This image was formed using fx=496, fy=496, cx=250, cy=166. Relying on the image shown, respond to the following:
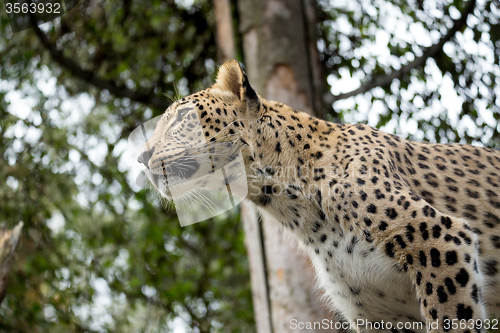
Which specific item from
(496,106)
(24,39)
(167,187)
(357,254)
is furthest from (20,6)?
(496,106)

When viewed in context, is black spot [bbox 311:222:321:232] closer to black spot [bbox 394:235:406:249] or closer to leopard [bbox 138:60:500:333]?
leopard [bbox 138:60:500:333]

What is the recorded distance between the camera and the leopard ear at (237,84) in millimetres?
4320

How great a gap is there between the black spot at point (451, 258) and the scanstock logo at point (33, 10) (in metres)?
5.07

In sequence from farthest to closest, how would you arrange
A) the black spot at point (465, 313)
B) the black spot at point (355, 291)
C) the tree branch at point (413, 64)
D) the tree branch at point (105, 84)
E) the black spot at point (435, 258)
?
the tree branch at point (105, 84), the tree branch at point (413, 64), the black spot at point (355, 291), the black spot at point (435, 258), the black spot at point (465, 313)

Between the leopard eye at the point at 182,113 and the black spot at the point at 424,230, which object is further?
the leopard eye at the point at 182,113

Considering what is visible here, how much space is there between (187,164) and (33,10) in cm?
407

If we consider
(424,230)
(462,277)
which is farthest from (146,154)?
(462,277)

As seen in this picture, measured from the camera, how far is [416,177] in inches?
179

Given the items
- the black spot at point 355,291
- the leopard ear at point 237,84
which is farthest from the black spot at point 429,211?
the leopard ear at point 237,84

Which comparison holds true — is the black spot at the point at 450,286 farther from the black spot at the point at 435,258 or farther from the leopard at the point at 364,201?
the black spot at the point at 435,258

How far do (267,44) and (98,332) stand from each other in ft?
19.0

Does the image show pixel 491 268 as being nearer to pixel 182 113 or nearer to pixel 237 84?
pixel 237 84

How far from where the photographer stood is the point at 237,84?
4418 mm

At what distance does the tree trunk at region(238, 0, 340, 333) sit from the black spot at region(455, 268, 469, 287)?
2670 millimetres
